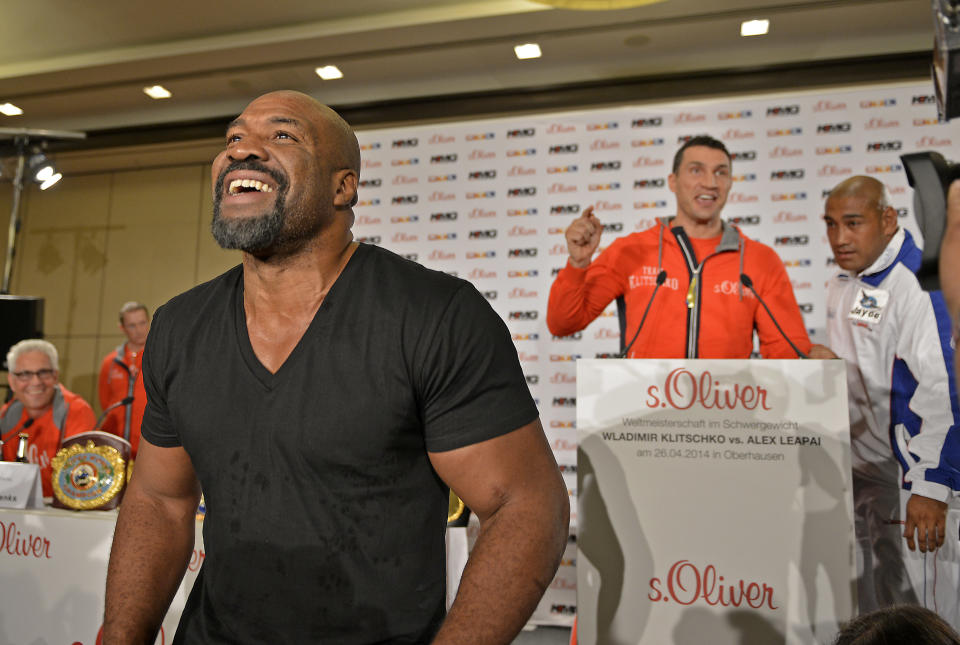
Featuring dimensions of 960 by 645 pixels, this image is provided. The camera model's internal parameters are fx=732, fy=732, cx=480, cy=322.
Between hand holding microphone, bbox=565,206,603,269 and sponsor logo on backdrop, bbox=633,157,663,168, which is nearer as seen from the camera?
hand holding microphone, bbox=565,206,603,269

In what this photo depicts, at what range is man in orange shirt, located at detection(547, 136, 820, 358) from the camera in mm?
3012

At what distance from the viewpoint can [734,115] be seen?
15.4 ft

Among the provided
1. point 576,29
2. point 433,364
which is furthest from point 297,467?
point 576,29

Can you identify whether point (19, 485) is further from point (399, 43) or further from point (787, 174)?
point (787, 174)

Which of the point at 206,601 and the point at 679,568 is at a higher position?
the point at 206,601

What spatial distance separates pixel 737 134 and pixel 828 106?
1.80 feet

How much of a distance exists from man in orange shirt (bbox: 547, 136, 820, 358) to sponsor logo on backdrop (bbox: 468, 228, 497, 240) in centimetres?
174

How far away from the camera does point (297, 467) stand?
44.5 inches

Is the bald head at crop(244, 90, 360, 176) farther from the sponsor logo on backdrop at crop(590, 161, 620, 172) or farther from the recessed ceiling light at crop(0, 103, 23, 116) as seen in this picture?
the recessed ceiling light at crop(0, 103, 23, 116)

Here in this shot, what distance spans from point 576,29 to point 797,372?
3313 mm

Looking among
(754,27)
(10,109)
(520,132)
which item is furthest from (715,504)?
(10,109)

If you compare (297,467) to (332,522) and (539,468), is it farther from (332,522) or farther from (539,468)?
(539,468)

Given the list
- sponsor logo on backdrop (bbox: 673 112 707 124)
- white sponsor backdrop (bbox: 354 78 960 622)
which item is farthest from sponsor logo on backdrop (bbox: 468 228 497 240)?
sponsor logo on backdrop (bbox: 673 112 707 124)

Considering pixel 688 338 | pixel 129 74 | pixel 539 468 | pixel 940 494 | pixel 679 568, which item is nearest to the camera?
pixel 539 468
